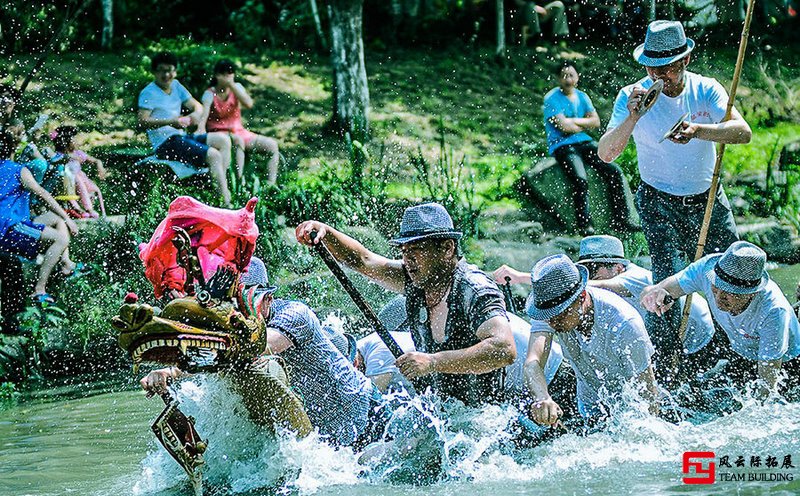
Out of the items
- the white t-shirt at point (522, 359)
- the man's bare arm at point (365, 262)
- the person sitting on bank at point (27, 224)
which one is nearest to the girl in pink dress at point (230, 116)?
the person sitting on bank at point (27, 224)

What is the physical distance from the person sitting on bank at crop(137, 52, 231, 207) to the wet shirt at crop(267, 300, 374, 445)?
586 cm

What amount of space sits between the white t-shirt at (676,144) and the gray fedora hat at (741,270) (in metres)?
0.97

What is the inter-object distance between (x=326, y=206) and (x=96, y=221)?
230 cm

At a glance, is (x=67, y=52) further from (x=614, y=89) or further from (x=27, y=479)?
(x=27, y=479)

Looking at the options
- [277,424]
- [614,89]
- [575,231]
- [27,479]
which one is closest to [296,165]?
[575,231]

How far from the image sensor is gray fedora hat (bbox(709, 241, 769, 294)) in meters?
6.43

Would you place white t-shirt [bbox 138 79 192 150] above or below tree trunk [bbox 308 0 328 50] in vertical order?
above

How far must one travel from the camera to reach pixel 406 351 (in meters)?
6.29

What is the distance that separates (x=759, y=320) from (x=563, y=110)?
6093 millimetres

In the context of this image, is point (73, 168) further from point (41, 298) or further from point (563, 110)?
point (563, 110)

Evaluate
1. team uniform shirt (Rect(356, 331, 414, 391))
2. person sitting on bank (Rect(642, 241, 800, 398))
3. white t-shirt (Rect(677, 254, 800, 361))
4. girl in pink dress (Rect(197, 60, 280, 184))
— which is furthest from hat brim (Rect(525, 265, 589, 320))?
girl in pink dress (Rect(197, 60, 280, 184))

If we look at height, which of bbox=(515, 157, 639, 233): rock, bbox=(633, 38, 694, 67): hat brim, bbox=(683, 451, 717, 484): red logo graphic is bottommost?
bbox=(515, 157, 639, 233): rock

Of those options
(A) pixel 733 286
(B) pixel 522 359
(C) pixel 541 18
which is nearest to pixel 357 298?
(B) pixel 522 359

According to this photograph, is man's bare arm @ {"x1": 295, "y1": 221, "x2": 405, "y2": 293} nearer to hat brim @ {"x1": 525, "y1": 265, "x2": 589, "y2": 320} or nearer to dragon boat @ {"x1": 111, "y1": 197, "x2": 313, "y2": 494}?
hat brim @ {"x1": 525, "y1": 265, "x2": 589, "y2": 320}
